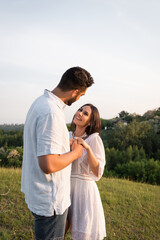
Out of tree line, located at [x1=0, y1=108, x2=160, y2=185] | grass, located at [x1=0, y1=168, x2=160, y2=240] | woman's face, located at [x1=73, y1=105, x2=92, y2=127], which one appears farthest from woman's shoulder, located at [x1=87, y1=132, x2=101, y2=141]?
tree line, located at [x1=0, y1=108, x2=160, y2=185]

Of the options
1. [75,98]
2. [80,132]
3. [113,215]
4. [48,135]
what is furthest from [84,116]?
[113,215]

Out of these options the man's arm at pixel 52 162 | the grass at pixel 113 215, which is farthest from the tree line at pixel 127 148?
the man's arm at pixel 52 162

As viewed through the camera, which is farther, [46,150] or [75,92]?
[75,92]

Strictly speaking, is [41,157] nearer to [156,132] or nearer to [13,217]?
[13,217]

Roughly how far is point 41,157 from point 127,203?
5294mm

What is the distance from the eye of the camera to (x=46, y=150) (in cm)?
144

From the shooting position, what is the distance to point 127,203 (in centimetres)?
607

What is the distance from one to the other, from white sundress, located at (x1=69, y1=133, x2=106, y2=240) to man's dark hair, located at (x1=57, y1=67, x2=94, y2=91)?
3.24 ft

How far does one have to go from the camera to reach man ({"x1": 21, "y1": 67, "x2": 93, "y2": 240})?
146cm

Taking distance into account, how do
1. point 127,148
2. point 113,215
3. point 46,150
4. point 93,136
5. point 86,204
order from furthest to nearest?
point 127,148
point 113,215
point 93,136
point 86,204
point 46,150

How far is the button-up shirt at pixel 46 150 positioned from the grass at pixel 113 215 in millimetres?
2606

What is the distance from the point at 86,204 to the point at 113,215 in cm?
309

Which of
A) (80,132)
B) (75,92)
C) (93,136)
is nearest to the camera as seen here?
(75,92)

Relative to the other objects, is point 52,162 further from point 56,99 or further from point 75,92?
point 75,92
